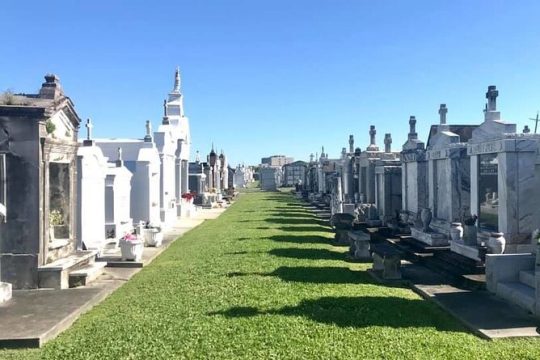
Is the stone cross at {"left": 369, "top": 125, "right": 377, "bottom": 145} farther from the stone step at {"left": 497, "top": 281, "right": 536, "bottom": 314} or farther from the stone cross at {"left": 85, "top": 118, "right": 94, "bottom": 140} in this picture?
the stone step at {"left": 497, "top": 281, "right": 536, "bottom": 314}

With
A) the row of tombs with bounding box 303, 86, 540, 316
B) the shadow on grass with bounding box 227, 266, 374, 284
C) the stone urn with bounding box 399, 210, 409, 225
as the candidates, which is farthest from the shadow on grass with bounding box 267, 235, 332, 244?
the shadow on grass with bounding box 227, 266, 374, 284

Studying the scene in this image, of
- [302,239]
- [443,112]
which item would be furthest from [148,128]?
[443,112]

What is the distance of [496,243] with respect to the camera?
897cm

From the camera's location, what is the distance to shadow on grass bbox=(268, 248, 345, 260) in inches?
456

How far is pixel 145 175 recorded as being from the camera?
656 inches

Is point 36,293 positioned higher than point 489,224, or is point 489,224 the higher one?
point 489,224

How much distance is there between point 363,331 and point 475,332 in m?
1.32

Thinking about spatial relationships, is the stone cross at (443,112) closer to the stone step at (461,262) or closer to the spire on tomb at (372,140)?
the stone step at (461,262)

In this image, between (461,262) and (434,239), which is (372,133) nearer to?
(434,239)

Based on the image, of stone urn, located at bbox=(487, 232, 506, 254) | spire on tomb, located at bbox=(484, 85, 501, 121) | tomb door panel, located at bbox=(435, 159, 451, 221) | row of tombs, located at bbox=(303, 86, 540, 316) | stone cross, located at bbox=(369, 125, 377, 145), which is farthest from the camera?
stone cross, located at bbox=(369, 125, 377, 145)

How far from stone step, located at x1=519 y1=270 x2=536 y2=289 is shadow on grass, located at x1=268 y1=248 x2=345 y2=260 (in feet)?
14.6

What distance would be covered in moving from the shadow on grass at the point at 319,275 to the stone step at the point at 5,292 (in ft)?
11.9

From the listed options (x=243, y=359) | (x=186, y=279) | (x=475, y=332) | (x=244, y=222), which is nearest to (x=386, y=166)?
(x=244, y=222)

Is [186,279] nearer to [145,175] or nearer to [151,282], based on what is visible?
[151,282]
